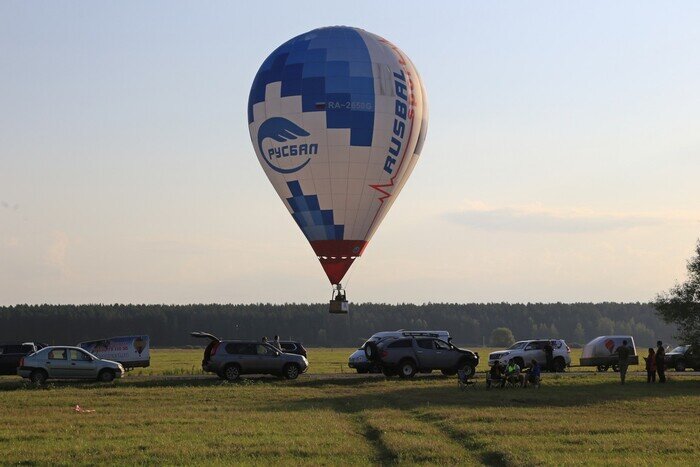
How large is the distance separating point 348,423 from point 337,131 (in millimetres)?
26344

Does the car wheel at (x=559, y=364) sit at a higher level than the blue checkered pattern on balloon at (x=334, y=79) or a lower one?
lower

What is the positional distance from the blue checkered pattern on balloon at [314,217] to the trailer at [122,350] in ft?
32.8

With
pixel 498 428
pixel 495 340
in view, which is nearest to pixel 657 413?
pixel 498 428

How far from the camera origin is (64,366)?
152ft

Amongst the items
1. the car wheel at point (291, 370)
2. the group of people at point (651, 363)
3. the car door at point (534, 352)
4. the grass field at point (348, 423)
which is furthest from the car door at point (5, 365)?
the group of people at point (651, 363)

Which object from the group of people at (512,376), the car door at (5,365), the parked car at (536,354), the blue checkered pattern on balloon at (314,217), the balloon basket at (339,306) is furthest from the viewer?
the balloon basket at (339,306)

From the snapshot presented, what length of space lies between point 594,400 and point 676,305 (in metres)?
12.1

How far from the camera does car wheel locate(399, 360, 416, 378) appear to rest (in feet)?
160

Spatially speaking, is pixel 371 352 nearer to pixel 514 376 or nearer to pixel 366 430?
pixel 514 376

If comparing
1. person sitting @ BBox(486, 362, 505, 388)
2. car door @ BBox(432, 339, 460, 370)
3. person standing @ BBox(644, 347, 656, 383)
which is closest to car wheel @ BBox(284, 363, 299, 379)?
→ car door @ BBox(432, 339, 460, 370)

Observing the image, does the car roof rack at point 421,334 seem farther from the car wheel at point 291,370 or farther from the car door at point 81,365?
the car door at point 81,365

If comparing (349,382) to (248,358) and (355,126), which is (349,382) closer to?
(248,358)

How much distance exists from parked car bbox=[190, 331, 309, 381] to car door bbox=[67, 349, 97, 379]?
14.3 ft

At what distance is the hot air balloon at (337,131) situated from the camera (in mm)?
55188
